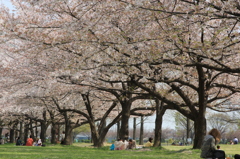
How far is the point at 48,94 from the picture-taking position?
21.0m

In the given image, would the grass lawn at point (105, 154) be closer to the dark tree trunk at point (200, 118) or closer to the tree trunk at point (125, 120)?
the dark tree trunk at point (200, 118)

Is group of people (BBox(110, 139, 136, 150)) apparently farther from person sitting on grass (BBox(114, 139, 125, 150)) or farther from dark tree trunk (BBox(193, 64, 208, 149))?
dark tree trunk (BBox(193, 64, 208, 149))

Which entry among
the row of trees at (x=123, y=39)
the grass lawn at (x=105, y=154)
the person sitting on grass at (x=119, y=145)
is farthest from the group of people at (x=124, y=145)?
the row of trees at (x=123, y=39)

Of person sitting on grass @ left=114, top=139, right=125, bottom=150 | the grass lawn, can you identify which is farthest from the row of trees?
person sitting on grass @ left=114, top=139, right=125, bottom=150

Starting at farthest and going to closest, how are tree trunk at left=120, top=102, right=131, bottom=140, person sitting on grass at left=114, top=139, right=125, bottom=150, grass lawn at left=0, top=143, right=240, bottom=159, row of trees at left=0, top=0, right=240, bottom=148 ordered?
tree trunk at left=120, top=102, right=131, bottom=140, person sitting on grass at left=114, top=139, right=125, bottom=150, grass lawn at left=0, top=143, right=240, bottom=159, row of trees at left=0, top=0, right=240, bottom=148

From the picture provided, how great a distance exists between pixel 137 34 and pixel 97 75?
5842mm

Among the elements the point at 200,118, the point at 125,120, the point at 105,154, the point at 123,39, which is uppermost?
the point at 123,39

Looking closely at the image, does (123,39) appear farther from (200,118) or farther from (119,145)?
(119,145)

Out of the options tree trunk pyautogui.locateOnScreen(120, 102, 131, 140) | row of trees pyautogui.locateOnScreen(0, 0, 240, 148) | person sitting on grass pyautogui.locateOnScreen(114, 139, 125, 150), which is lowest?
person sitting on grass pyautogui.locateOnScreen(114, 139, 125, 150)

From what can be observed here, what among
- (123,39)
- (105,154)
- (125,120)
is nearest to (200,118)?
(105,154)

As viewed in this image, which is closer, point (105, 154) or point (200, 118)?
point (105, 154)

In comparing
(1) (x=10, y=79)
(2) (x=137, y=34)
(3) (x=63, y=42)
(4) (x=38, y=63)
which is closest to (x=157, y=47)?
(2) (x=137, y=34)

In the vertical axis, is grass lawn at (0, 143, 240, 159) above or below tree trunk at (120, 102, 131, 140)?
below

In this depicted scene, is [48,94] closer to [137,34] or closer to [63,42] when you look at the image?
[63,42]
